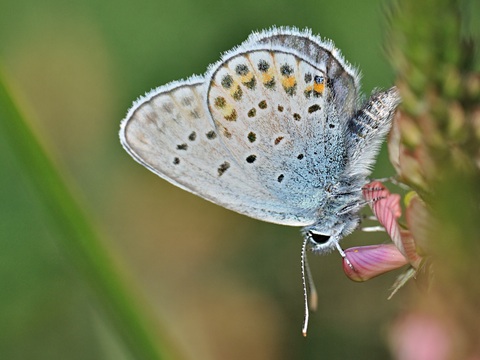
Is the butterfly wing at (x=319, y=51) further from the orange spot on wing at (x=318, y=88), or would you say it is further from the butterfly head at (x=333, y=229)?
the butterfly head at (x=333, y=229)

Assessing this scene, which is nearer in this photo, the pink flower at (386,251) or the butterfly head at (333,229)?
the pink flower at (386,251)

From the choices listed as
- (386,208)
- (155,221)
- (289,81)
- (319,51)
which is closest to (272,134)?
(289,81)

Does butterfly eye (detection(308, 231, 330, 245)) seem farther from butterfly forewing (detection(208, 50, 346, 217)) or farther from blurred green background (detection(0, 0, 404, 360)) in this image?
blurred green background (detection(0, 0, 404, 360))

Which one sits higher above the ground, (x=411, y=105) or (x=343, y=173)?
(x=411, y=105)

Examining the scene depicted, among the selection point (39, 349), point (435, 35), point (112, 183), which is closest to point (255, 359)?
point (39, 349)

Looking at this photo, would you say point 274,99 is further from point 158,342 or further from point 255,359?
point 255,359

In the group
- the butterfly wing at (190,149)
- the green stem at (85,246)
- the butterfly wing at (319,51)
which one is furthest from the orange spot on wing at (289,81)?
the green stem at (85,246)

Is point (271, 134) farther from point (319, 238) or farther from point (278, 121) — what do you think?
point (319, 238)
